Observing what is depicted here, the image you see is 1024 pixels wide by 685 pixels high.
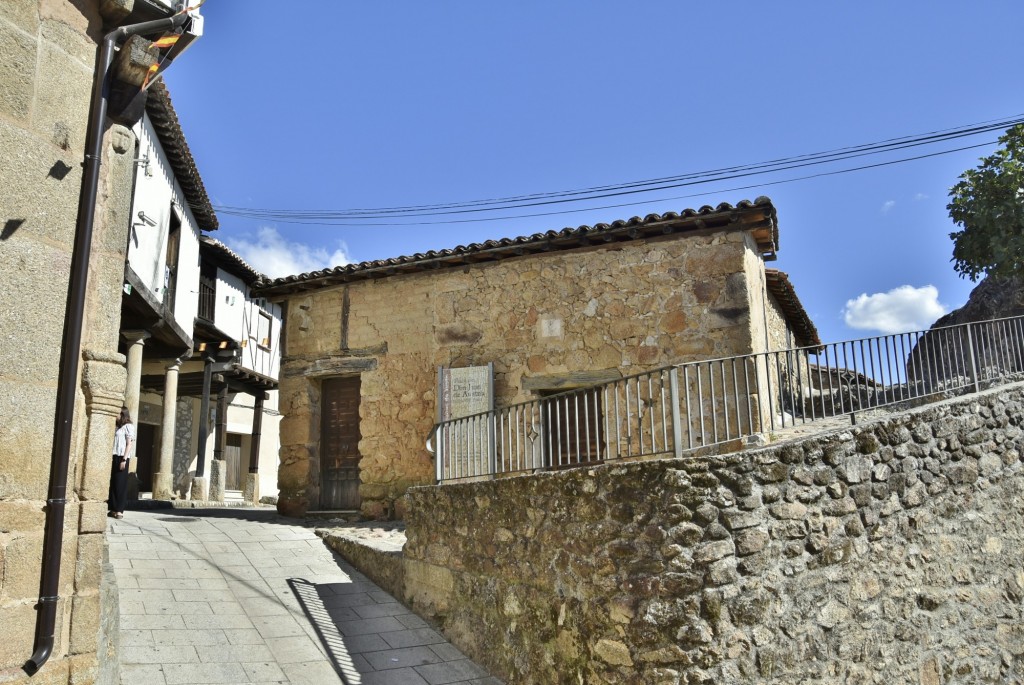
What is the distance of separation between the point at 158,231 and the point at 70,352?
897 centimetres

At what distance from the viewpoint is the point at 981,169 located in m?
11.4

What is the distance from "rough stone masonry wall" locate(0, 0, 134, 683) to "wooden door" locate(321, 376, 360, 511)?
21.6 ft

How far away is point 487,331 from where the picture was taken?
9.90 metres

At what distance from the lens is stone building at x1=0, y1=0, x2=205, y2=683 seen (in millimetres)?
3801

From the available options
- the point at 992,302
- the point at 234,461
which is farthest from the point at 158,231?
the point at 992,302

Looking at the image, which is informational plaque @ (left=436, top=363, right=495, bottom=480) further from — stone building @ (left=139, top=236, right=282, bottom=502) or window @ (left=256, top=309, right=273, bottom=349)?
window @ (left=256, top=309, right=273, bottom=349)

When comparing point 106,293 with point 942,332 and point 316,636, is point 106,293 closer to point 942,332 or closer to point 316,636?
point 316,636

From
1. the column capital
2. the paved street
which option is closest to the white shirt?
the paved street

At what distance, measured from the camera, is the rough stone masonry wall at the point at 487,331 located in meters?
8.77

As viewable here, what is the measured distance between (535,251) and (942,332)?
465cm

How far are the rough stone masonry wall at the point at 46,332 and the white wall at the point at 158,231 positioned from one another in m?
5.89

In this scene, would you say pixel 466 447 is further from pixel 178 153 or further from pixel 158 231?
pixel 178 153

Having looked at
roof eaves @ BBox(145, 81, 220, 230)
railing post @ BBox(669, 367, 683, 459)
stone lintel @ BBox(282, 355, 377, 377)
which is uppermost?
roof eaves @ BBox(145, 81, 220, 230)

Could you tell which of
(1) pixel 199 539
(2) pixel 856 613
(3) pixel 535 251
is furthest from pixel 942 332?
(1) pixel 199 539
